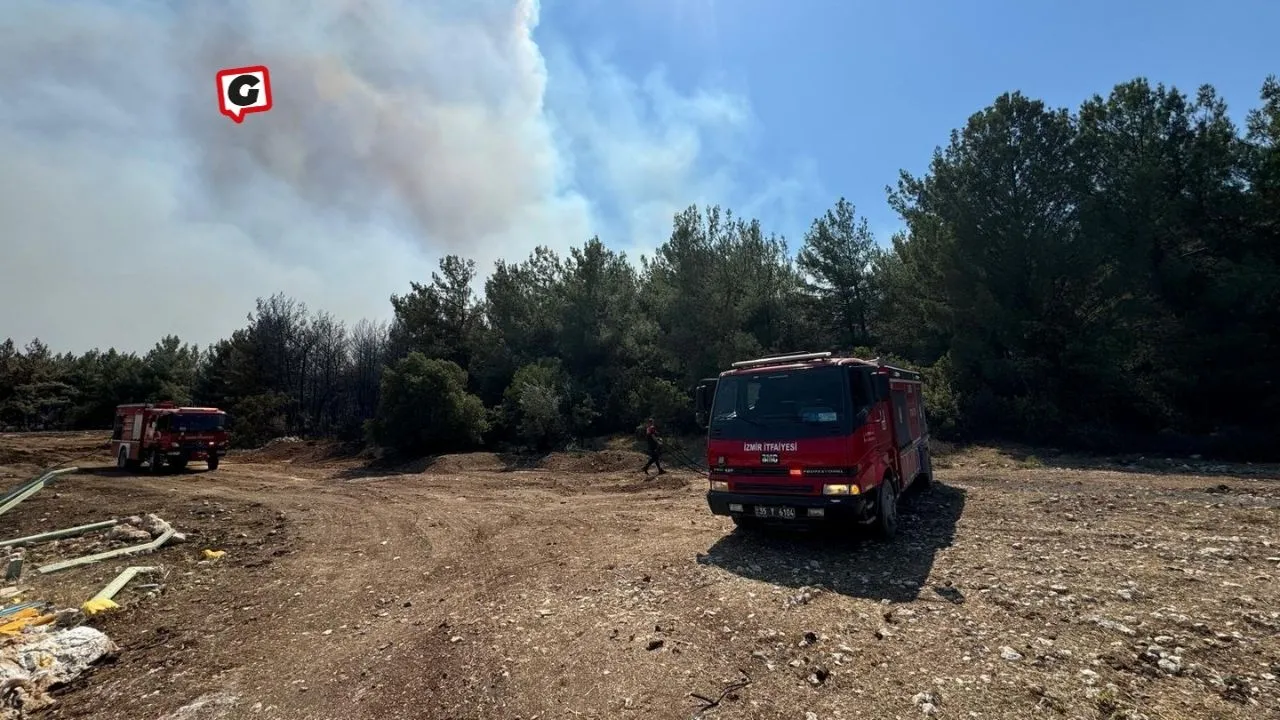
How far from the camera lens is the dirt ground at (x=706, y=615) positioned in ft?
14.1

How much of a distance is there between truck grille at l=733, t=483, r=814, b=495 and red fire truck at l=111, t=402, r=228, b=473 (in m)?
23.0

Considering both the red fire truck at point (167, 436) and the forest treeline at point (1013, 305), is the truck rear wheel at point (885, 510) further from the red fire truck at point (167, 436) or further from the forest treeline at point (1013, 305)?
the red fire truck at point (167, 436)

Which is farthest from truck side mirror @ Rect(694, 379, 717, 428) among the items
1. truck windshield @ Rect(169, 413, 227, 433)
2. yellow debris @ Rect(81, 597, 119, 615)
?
truck windshield @ Rect(169, 413, 227, 433)

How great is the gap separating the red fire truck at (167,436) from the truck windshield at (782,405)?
22.7 m

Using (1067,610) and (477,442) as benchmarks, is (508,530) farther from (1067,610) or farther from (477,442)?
(477,442)

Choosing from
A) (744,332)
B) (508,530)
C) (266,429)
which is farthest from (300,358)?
(508,530)

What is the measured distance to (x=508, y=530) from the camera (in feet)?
35.9

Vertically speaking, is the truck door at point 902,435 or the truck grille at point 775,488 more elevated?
the truck door at point 902,435

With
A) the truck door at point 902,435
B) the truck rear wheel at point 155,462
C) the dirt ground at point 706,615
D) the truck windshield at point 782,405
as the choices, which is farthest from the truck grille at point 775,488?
the truck rear wheel at point 155,462

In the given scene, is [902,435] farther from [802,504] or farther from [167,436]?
[167,436]

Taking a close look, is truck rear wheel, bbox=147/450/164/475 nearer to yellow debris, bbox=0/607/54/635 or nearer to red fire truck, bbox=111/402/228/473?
red fire truck, bbox=111/402/228/473

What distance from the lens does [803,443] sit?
7633mm

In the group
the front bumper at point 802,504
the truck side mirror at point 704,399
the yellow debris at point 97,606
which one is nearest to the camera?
the yellow debris at point 97,606

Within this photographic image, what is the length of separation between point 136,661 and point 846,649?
6.77 m
